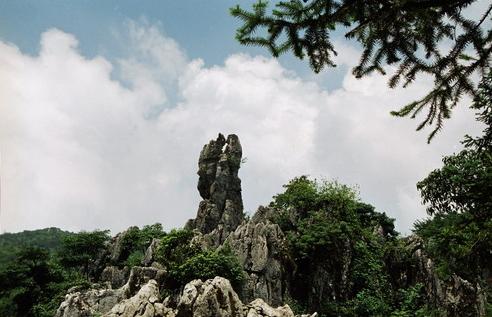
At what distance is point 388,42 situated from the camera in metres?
5.40

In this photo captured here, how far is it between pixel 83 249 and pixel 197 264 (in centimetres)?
2993

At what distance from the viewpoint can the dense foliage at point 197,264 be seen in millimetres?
24359

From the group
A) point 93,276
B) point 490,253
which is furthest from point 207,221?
point 490,253

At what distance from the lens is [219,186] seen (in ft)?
164

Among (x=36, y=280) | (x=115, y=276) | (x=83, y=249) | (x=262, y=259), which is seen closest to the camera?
(x=262, y=259)

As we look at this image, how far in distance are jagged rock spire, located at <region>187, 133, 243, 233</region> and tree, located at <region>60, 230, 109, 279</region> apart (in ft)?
39.6

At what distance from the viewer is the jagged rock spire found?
4678 centimetres

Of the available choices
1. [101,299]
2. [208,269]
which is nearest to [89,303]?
[101,299]

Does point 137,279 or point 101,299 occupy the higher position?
point 137,279

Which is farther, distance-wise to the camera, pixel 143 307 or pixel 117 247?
pixel 117 247

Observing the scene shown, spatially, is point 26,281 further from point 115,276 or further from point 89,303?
point 89,303

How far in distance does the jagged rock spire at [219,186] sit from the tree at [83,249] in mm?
12069

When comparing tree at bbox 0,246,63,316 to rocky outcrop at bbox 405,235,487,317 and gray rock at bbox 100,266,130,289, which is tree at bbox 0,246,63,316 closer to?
gray rock at bbox 100,266,130,289

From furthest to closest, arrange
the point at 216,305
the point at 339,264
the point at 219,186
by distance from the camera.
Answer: the point at 219,186 < the point at 339,264 < the point at 216,305
